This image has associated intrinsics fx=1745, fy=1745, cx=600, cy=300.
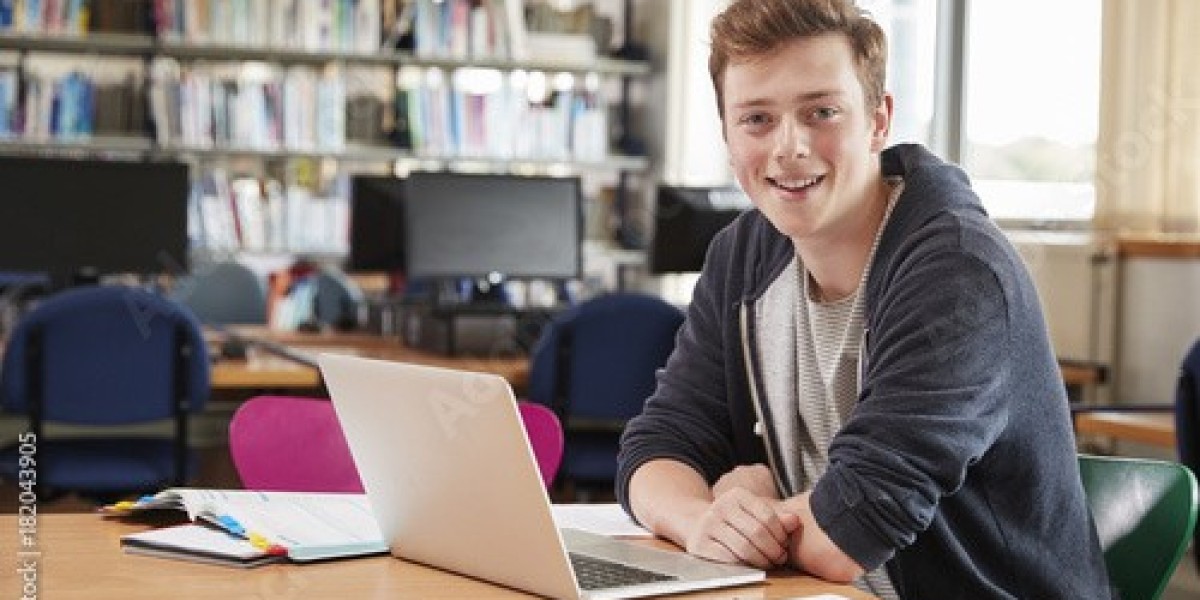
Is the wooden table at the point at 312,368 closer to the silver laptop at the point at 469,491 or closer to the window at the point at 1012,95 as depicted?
the window at the point at 1012,95

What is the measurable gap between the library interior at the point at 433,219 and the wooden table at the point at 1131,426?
0.01m

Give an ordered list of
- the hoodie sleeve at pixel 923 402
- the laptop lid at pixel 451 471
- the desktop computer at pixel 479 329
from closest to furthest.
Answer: the laptop lid at pixel 451 471, the hoodie sleeve at pixel 923 402, the desktop computer at pixel 479 329

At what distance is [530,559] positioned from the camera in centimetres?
149

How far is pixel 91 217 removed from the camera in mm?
5023

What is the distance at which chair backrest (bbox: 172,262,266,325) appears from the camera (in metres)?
6.12

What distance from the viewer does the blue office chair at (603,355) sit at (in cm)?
455

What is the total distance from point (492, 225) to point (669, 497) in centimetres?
361

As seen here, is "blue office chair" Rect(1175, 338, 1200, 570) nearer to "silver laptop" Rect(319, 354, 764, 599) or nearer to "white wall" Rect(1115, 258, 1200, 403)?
"white wall" Rect(1115, 258, 1200, 403)

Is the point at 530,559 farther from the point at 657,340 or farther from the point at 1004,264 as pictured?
the point at 657,340

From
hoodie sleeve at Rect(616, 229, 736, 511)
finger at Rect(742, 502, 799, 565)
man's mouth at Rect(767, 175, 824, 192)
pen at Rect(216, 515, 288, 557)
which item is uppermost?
man's mouth at Rect(767, 175, 824, 192)

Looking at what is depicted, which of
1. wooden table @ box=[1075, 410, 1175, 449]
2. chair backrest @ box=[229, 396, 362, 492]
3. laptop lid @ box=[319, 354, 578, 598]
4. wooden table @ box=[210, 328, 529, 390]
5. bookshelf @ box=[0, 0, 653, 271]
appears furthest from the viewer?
bookshelf @ box=[0, 0, 653, 271]

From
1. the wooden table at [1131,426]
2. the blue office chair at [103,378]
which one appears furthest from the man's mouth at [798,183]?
the blue office chair at [103,378]

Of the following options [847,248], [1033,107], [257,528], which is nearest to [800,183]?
[847,248]

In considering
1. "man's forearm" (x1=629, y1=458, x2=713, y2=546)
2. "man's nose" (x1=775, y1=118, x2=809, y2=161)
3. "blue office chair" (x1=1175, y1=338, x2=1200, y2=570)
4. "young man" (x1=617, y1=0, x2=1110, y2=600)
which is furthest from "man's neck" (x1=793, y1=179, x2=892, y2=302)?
"blue office chair" (x1=1175, y1=338, x2=1200, y2=570)
